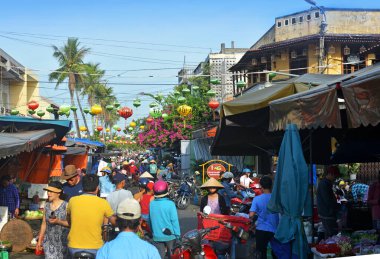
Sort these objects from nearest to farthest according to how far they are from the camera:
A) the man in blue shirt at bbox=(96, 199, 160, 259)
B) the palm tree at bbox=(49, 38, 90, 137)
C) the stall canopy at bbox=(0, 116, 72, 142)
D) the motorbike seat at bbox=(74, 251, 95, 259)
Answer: the man in blue shirt at bbox=(96, 199, 160, 259) → the motorbike seat at bbox=(74, 251, 95, 259) → the stall canopy at bbox=(0, 116, 72, 142) → the palm tree at bbox=(49, 38, 90, 137)

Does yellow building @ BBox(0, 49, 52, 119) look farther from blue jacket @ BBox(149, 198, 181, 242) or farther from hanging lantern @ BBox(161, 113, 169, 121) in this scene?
blue jacket @ BBox(149, 198, 181, 242)

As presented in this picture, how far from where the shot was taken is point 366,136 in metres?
10.4

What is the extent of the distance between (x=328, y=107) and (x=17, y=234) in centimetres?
793

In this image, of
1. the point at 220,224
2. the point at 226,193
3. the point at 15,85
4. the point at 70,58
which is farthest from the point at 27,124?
the point at 70,58

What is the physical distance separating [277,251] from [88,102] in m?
52.9

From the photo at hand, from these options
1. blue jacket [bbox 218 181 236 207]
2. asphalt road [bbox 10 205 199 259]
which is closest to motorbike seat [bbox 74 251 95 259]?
blue jacket [bbox 218 181 236 207]

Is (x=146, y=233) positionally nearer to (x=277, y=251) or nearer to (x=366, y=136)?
(x=277, y=251)

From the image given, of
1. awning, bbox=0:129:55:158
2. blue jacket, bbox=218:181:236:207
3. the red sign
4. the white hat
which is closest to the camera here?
the white hat

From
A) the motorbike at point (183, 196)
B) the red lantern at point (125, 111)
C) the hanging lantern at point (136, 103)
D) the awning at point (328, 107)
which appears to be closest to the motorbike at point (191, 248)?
the awning at point (328, 107)

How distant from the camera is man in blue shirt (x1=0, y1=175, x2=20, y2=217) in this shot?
12.3 metres

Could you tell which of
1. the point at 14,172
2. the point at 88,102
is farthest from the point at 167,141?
the point at 14,172

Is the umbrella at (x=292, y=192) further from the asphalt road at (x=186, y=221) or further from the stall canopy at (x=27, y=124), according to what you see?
the stall canopy at (x=27, y=124)

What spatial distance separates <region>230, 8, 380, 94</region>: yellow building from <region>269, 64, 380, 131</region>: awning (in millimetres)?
22218

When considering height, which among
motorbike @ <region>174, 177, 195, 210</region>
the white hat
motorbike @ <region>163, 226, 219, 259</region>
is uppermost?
the white hat
